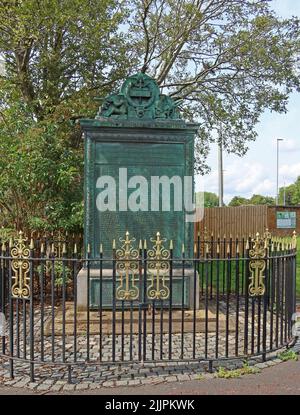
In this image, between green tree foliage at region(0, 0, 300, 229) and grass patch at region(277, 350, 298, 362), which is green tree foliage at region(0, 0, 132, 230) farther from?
grass patch at region(277, 350, 298, 362)

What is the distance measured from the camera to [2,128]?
8.40 m

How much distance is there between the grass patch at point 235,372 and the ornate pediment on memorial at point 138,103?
13.7ft

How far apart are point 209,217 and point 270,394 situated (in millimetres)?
17475

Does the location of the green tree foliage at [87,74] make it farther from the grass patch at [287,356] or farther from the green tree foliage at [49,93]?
the grass patch at [287,356]

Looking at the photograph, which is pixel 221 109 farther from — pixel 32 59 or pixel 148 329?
pixel 148 329

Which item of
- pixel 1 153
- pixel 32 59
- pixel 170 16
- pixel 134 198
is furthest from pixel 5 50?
pixel 134 198

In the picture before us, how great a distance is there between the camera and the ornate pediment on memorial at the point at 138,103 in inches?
262

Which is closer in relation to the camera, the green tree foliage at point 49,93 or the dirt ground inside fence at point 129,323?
the dirt ground inside fence at point 129,323

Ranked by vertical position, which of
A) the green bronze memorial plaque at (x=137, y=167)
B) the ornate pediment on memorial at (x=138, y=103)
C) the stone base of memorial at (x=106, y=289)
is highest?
the ornate pediment on memorial at (x=138, y=103)

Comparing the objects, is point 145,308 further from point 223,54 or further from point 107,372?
point 223,54

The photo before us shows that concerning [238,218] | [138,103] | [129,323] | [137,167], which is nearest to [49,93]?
[138,103]

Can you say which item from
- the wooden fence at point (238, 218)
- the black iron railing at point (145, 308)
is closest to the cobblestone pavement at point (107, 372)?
the black iron railing at point (145, 308)

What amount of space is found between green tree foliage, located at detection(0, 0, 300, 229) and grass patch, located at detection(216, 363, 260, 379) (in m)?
4.59

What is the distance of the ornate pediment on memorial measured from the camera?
21.9 feet
